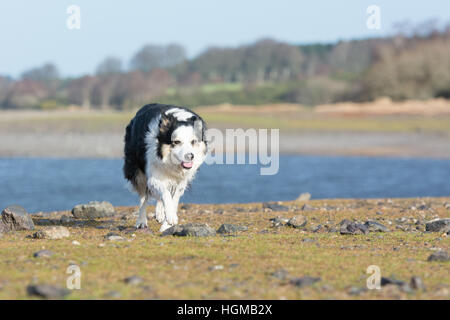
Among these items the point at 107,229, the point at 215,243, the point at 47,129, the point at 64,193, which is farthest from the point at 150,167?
the point at 47,129

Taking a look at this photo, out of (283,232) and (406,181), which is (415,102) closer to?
(406,181)

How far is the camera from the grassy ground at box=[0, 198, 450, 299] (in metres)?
6.27

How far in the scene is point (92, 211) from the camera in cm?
1280

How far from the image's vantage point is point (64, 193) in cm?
2230

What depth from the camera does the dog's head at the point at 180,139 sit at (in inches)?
384

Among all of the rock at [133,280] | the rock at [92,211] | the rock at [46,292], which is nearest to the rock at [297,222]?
the rock at [92,211]

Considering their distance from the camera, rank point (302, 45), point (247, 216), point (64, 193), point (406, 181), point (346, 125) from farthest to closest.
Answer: point (302, 45), point (346, 125), point (406, 181), point (64, 193), point (247, 216)

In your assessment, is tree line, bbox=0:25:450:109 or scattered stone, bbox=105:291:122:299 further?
tree line, bbox=0:25:450:109

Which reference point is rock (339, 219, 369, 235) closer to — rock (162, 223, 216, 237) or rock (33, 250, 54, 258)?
rock (162, 223, 216, 237)

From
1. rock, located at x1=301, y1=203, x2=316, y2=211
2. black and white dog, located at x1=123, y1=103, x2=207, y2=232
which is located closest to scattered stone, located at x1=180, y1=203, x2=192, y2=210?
Answer: rock, located at x1=301, y1=203, x2=316, y2=211

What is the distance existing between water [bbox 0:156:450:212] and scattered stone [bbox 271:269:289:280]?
40.3 feet

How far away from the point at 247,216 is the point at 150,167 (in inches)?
121

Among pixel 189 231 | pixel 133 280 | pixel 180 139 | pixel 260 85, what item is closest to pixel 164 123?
pixel 180 139

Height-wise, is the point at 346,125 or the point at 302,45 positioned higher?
the point at 302,45
